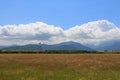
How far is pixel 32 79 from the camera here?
28.1 m

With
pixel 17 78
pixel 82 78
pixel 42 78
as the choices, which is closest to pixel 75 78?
pixel 82 78

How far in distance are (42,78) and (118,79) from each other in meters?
7.09

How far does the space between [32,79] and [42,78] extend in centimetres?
127

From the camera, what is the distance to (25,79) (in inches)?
1098

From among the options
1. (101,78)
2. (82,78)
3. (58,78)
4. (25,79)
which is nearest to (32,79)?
(25,79)

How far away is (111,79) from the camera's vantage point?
2878 centimetres

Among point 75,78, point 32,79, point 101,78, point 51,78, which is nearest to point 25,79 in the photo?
point 32,79

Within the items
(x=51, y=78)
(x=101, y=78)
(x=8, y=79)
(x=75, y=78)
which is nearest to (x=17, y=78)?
(x=8, y=79)

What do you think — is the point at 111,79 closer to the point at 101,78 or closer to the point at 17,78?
the point at 101,78

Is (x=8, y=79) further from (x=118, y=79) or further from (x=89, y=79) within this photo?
(x=118, y=79)

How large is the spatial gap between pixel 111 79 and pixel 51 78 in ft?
18.5

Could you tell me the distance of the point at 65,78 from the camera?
29.5 m

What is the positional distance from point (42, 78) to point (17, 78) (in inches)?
92.5

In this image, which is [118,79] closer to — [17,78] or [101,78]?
[101,78]
